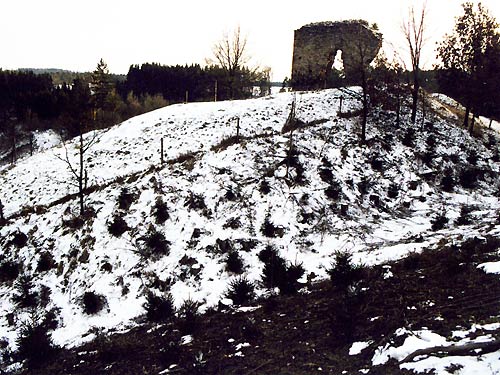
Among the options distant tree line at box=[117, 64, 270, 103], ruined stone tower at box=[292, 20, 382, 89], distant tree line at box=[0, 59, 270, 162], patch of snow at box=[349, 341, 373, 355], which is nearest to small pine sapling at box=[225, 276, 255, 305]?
patch of snow at box=[349, 341, 373, 355]

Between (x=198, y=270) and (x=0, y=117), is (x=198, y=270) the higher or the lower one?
the lower one

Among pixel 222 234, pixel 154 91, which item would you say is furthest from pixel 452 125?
pixel 154 91

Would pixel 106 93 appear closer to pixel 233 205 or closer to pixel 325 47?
pixel 325 47

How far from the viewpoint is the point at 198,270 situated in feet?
38.3

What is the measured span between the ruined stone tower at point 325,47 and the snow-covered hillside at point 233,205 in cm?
751

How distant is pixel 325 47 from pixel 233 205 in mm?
20390

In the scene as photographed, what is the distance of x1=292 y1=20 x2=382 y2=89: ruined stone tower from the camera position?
28.1 metres

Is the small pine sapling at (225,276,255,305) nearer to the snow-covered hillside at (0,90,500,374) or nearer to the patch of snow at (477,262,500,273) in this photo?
the snow-covered hillside at (0,90,500,374)

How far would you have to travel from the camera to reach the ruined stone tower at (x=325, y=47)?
92.3 feet

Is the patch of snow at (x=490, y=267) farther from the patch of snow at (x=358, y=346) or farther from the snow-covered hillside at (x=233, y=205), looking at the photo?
the patch of snow at (x=358, y=346)

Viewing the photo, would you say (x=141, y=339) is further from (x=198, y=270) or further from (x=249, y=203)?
(x=249, y=203)

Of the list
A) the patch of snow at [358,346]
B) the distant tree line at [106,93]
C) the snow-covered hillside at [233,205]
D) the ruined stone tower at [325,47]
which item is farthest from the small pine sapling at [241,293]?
the distant tree line at [106,93]

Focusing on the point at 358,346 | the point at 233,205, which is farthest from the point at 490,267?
the point at 233,205

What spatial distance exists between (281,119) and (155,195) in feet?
36.0
